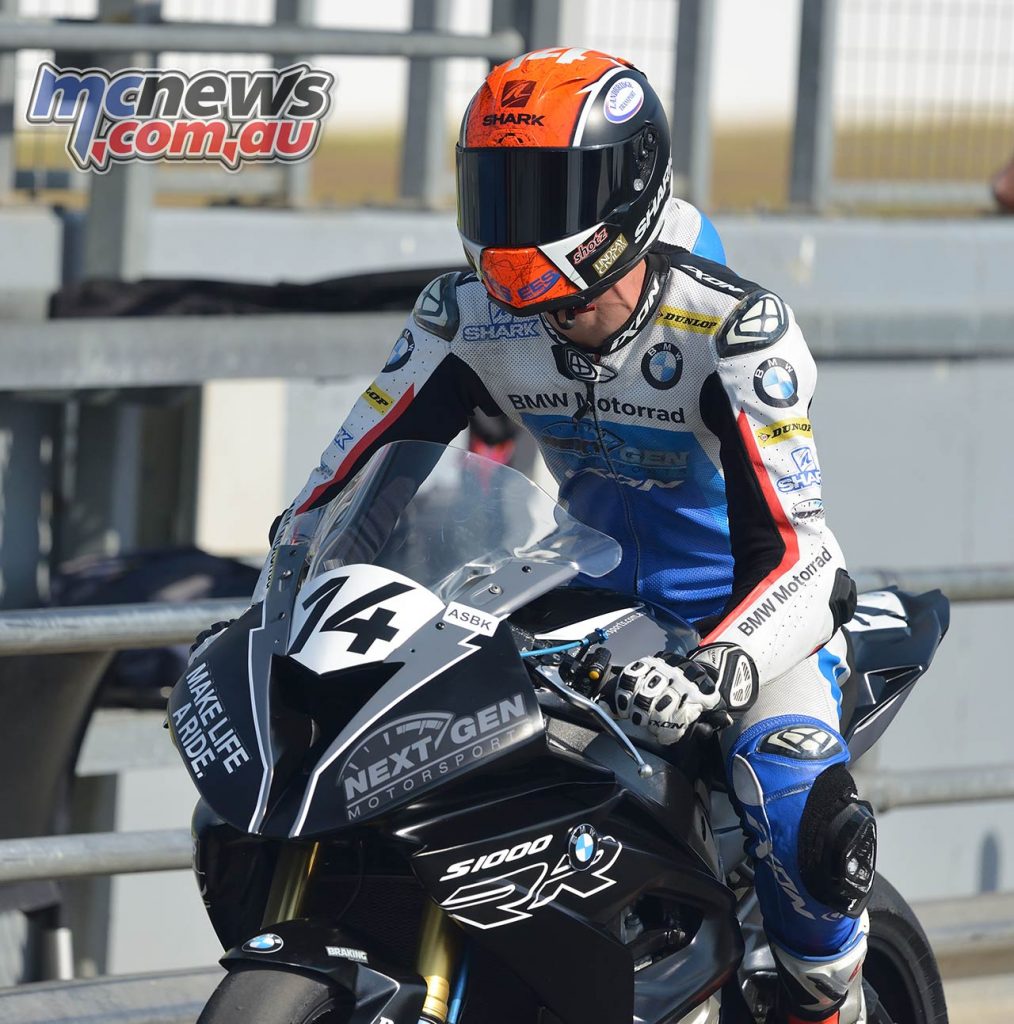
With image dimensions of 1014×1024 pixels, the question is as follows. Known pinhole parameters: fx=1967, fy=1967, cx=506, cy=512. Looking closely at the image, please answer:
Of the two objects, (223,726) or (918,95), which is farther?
(918,95)

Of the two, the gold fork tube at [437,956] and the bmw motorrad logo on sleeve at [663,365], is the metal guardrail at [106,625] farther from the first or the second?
the gold fork tube at [437,956]

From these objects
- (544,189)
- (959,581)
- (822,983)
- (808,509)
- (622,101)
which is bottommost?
(822,983)

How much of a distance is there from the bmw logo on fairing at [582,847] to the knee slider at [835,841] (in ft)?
1.59

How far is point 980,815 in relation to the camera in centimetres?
857

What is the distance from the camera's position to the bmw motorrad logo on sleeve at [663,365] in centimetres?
317

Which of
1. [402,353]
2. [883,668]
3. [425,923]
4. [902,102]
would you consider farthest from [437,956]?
[902,102]

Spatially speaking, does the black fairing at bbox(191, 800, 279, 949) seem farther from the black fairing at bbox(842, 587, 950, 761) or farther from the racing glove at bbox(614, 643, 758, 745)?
the black fairing at bbox(842, 587, 950, 761)

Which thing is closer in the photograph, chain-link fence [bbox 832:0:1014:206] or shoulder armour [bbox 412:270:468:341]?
shoulder armour [bbox 412:270:468:341]

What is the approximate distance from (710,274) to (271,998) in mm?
1390

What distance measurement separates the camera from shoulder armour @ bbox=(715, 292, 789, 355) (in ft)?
10.1

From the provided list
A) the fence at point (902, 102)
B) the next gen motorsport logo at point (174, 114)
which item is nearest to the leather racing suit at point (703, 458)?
the next gen motorsport logo at point (174, 114)

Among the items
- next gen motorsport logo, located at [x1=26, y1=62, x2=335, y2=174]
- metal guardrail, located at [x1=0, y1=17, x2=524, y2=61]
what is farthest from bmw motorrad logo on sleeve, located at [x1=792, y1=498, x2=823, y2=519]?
next gen motorsport logo, located at [x1=26, y1=62, x2=335, y2=174]

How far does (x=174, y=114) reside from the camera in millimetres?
6277

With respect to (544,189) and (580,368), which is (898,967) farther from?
(544,189)
